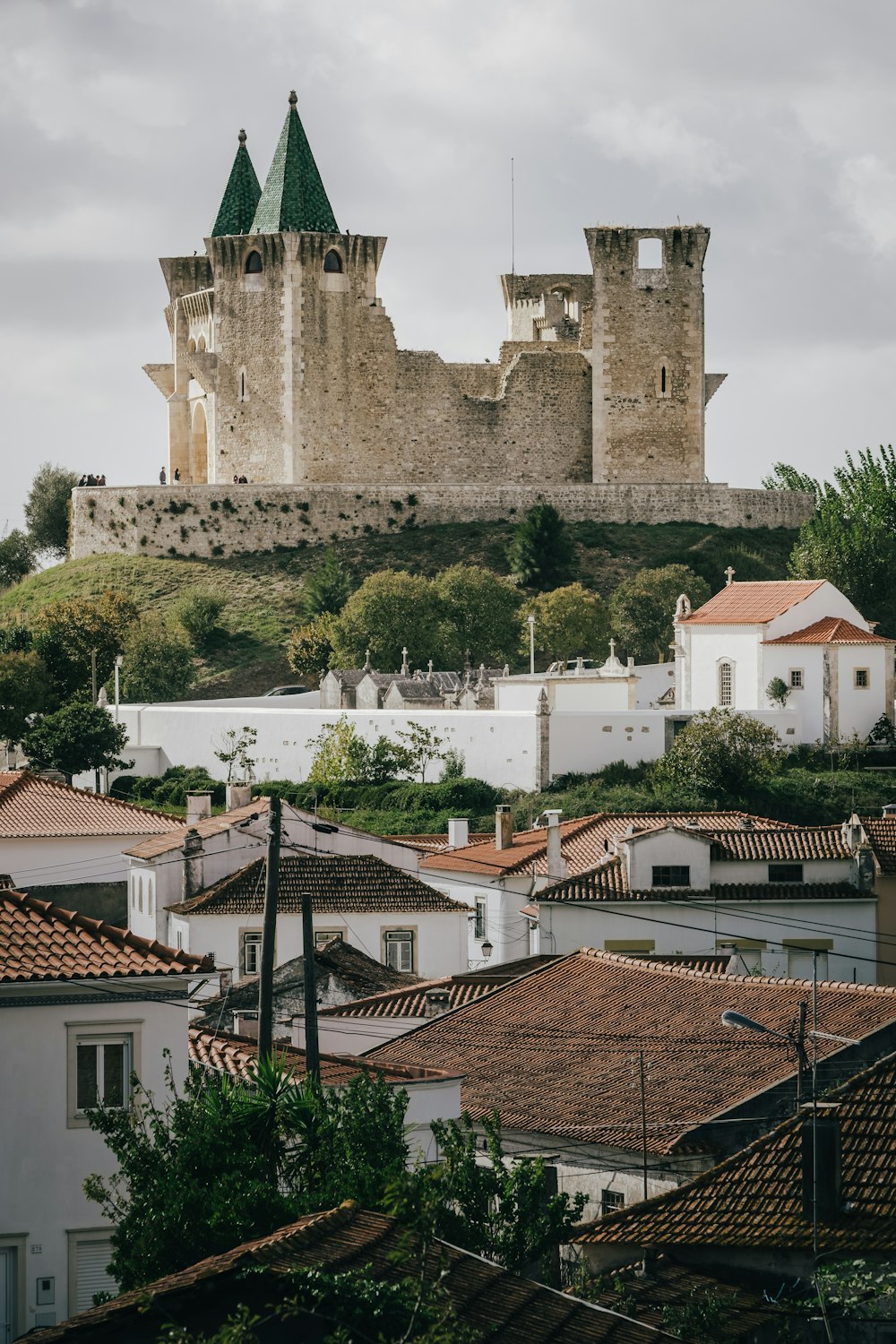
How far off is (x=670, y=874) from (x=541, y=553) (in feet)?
122

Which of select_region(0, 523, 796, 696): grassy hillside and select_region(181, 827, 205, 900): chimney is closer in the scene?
select_region(181, 827, 205, 900): chimney

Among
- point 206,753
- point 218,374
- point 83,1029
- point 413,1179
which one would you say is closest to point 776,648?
point 206,753

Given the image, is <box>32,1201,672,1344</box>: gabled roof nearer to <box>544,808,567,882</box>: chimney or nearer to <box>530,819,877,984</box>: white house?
<box>530,819,877,984</box>: white house

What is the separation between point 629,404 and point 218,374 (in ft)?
40.4

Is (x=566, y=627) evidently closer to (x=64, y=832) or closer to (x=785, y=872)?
(x=785, y=872)

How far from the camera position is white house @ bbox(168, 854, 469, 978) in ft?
96.2

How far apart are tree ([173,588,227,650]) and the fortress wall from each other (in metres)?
5.05

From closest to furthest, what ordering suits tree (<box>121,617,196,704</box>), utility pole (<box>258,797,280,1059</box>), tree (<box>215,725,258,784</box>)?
1. utility pole (<box>258,797,280,1059</box>)
2. tree (<box>215,725,258,784</box>)
3. tree (<box>121,617,196,704</box>)

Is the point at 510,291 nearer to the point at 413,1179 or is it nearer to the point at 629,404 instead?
the point at 629,404

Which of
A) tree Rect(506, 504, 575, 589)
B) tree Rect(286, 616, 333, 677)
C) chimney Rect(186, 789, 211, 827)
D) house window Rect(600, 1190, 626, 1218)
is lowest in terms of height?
house window Rect(600, 1190, 626, 1218)

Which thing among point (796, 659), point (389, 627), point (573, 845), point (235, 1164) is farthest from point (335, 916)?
point (389, 627)

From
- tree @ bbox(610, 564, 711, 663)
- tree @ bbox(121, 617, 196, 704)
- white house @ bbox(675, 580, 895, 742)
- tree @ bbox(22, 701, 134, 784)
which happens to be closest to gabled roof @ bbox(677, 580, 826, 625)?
white house @ bbox(675, 580, 895, 742)

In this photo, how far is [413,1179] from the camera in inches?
482

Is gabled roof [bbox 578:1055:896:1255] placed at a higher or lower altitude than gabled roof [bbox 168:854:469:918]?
lower
